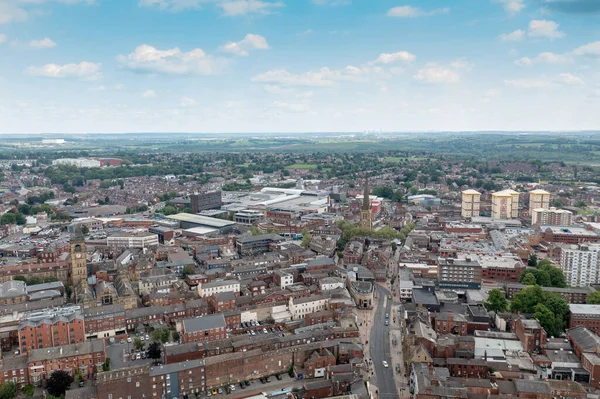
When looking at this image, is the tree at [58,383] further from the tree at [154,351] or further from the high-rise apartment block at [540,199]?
the high-rise apartment block at [540,199]

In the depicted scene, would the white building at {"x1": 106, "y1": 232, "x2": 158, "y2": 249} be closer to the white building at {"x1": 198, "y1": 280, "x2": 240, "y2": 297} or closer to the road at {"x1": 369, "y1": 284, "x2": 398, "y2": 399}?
the white building at {"x1": 198, "y1": 280, "x2": 240, "y2": 297}

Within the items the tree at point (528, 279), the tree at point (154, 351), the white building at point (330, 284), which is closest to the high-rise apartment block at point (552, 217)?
the tree at point (528, 279)

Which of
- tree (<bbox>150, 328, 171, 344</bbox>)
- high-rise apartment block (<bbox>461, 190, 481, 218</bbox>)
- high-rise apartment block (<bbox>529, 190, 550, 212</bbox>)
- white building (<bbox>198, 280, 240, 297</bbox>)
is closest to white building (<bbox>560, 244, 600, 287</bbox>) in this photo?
high-rise apartment block (<bbox>529, 190, 550, 212</bbox>)

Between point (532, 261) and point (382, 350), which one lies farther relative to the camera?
point (532, 261)

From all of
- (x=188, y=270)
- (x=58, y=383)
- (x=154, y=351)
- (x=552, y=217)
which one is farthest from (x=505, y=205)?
(x=58, y=383)

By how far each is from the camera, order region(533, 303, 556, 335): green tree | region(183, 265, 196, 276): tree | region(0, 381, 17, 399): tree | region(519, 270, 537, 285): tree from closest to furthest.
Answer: region(0, 381, 17, 399): tree → region(533, 303, 556, 335): green tree → region(519, 270, 537, 285): tree → region(183, 265, 196, 276): tree

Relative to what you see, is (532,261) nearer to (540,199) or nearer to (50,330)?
(540,199)
